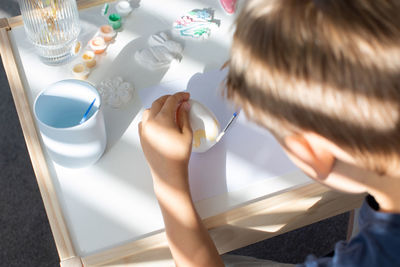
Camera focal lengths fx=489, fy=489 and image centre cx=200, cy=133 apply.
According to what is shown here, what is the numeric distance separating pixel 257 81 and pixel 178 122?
0.21 meters

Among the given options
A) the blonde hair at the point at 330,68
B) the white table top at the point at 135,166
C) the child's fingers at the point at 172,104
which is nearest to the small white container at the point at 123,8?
the white table top at the point at 135,166

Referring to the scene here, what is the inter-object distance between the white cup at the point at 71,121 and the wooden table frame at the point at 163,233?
0.05 meters

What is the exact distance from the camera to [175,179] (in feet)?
2.28

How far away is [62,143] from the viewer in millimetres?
687

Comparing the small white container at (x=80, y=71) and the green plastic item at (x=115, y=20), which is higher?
the green plastic item at (x=115, y=20)

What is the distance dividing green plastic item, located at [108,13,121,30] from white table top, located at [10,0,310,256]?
2 cm

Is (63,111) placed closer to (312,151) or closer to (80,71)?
(80,71)

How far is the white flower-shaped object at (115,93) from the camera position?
0.79 m

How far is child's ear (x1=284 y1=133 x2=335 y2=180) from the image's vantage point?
1.88ft

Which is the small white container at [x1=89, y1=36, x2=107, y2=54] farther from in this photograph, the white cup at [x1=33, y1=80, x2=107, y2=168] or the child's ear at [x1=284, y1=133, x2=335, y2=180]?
the child's ear at [x1=284, y1=133, x2=335, y2=180]

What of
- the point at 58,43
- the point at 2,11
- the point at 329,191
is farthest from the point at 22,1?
the point at 2,11

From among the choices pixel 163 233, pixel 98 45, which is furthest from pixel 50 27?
pixel 163 233

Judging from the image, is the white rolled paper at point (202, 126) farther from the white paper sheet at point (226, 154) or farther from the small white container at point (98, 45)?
the small white container at point (98, 45)

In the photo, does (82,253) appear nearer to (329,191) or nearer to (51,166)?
(51,166)
